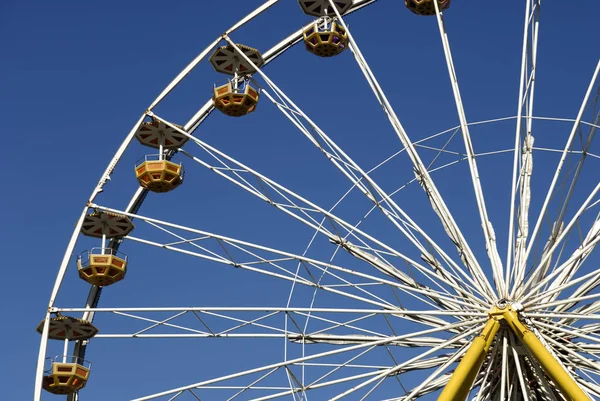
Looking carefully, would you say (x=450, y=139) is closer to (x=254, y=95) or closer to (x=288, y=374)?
(x=254, y=95)

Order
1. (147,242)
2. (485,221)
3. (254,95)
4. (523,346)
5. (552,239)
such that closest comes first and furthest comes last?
(523,346)
(485,221)
(552,239)
(147,242)
(254,95)

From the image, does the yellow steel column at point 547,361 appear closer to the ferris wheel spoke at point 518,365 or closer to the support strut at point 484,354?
the support strut at point 484,354

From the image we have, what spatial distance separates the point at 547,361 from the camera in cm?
1698

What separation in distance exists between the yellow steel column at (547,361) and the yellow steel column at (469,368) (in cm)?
31

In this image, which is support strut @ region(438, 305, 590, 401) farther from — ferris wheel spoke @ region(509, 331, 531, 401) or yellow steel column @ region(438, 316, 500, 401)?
ferris wheel spoke @ region(509, 331, 531, 401)

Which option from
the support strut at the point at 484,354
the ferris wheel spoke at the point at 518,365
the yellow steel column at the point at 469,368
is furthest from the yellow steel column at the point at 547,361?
the ferris wheel spoke at the point at 518,365

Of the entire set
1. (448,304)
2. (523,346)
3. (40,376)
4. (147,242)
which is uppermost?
(147,242)

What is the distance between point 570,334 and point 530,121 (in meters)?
5.44

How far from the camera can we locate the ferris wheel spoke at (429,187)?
19.4 metres

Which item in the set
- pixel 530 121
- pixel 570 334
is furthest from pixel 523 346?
pixel 530 121

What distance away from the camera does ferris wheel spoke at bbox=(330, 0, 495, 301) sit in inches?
764

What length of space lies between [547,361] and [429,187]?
16.8ft

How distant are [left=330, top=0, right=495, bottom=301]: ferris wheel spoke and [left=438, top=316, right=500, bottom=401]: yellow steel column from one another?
111cm

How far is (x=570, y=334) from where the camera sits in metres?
19.1
